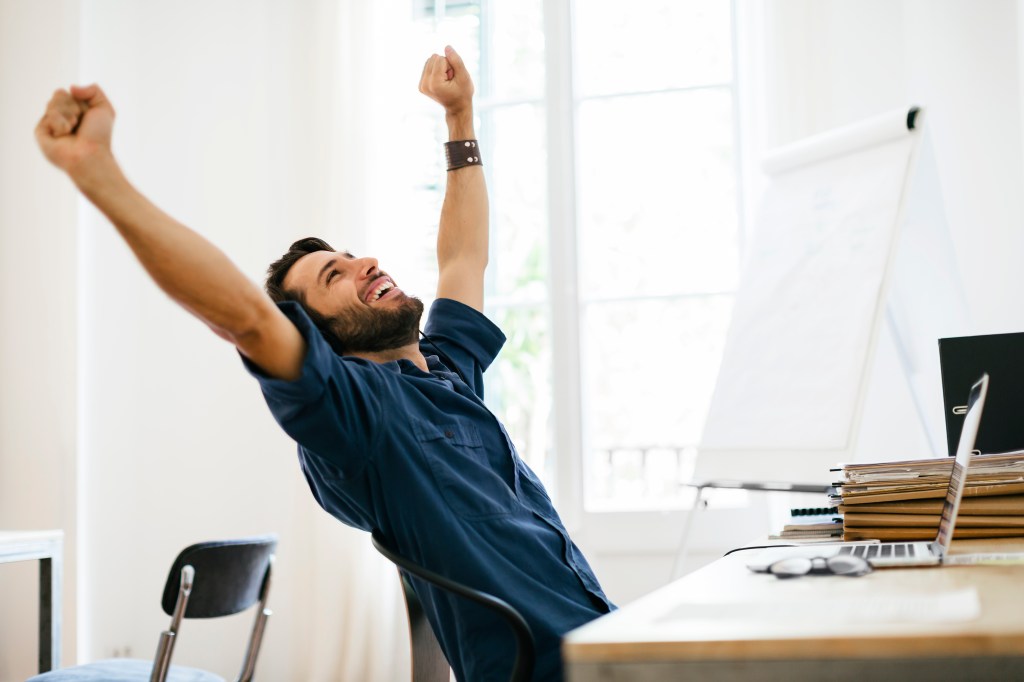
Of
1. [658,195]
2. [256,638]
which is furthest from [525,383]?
[256,638]

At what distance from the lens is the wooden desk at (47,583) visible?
9.61 ft

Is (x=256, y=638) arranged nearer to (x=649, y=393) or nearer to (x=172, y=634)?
(x=172, y=634)

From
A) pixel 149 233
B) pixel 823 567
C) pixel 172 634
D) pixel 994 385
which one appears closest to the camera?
pixel 823 567

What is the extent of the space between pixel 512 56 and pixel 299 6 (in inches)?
35.5

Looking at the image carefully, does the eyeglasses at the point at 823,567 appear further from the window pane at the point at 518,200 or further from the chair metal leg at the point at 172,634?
the window pane at the point at 518,200

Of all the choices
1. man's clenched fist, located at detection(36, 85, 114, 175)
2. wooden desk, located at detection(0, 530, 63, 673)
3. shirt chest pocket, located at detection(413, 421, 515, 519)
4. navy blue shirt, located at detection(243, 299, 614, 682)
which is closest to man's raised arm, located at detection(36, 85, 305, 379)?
man's clenched fist, located at detection(36, 85, 114, 175)

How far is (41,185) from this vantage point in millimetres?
3996

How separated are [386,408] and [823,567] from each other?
0.64m

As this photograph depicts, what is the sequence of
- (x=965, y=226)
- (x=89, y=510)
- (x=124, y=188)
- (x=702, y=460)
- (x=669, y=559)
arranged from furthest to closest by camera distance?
1. (x=89, y=510)
2. (x=669, y=559)
3. (x=965, y=226)
4. (x=702, y=460)
5. (x=124, y=188)

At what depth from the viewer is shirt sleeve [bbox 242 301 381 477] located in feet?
4.00

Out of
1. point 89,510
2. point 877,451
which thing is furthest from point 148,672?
point 877,451

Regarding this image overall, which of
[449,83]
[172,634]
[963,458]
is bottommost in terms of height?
[172,634]

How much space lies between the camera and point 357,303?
1.65 metres

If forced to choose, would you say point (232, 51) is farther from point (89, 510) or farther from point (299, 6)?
point (89, 510)
